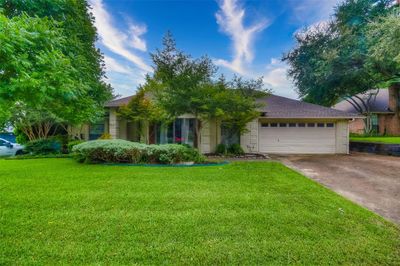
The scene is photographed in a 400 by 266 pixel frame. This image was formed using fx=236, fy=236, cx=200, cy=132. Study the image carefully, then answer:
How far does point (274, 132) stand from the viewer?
1559cm

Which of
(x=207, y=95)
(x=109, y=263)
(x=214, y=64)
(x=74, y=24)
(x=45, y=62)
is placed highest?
(x=74, y=24)

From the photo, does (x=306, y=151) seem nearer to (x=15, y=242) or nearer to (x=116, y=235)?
(x=116, y=235)

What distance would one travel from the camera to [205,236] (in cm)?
361

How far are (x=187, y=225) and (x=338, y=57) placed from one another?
20516 mm

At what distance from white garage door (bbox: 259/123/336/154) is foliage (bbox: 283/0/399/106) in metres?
6.83

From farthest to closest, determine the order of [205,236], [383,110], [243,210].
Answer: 1. [383,110]
2. [243,210]
3. [205,236]

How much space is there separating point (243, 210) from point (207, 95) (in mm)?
7956

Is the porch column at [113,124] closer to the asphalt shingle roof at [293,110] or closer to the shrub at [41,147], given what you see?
the asphalt shingle roof at [293,110]

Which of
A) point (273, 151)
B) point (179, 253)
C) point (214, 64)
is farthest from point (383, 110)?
point (179, 253)

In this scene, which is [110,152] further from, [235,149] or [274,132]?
[274,132]

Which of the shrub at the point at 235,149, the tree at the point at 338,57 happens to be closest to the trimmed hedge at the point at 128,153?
the shrub at the point at 235,149

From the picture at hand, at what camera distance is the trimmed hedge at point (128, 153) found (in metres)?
10.4

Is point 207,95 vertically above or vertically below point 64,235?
above

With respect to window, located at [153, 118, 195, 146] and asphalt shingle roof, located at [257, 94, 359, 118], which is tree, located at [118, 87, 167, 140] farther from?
asphalt shingle roof, located at [257, 94, 359, 118]
